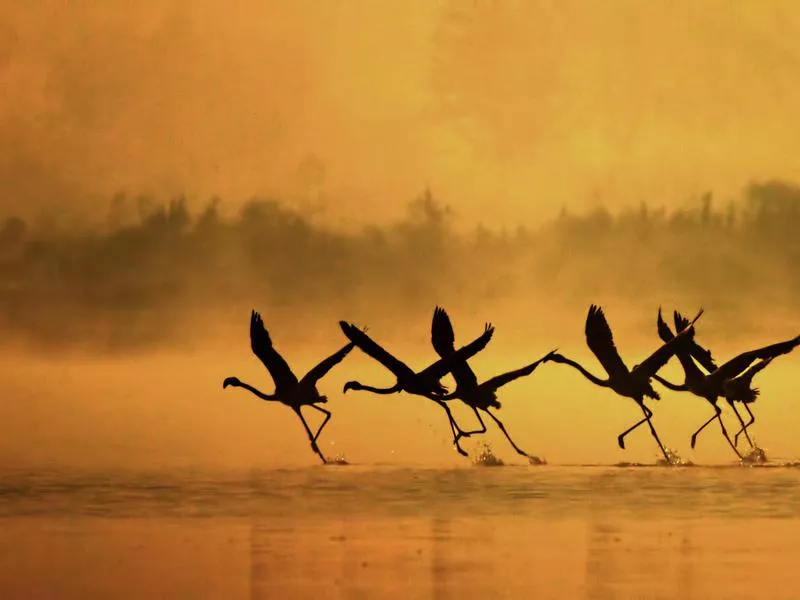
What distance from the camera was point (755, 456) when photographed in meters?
5.89

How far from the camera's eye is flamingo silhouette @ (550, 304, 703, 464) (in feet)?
19.5

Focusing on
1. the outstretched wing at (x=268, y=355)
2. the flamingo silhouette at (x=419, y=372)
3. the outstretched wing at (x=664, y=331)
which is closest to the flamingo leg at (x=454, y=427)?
the flamingo silhouette at (x=419, y=372)

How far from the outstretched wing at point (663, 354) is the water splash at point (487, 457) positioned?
739mm

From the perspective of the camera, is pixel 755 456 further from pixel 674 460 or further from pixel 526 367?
pixel 526 367

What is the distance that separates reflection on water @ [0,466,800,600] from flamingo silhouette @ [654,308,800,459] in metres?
0.33

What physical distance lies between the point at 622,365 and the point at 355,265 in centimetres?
128

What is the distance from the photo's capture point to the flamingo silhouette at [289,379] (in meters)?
5.99

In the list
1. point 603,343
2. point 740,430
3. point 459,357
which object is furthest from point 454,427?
point 740,430

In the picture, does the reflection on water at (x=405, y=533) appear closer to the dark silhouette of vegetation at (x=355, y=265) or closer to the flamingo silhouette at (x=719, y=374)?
the flamingo silhouette at (x=719, y=374)

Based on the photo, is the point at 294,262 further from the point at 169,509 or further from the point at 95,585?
the point at 95,585

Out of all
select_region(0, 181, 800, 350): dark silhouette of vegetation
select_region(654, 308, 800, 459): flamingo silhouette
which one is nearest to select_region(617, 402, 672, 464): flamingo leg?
select_region(654, 308, 800, 459): flamingo silhouette

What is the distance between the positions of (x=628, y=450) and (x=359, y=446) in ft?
3.89

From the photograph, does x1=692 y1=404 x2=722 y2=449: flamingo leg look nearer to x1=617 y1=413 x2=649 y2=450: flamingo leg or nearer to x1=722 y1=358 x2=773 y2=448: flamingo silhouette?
x1=722 y1=358 x2=773 y2=448: flamingo silhouette

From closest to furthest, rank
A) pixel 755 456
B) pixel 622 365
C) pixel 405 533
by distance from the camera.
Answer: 1. pixel 405 533
2. pixel 755 456
3. pixel 622 365
